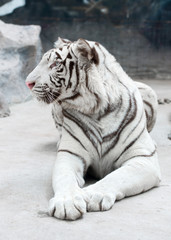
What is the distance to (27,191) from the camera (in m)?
2.43

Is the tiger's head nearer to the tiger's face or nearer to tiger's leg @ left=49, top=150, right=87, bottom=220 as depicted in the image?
the tiger's face

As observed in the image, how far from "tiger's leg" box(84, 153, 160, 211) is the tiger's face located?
527 mm

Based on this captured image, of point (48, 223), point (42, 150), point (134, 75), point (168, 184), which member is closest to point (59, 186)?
point (48, 223)

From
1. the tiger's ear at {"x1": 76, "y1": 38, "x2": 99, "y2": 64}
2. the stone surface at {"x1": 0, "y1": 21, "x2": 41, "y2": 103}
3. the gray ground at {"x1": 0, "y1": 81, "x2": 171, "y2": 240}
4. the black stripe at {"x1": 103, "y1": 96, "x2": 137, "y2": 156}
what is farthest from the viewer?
the stone surface at {"x1": 0, "y1": 21, "x2": 41, "y2": 103}

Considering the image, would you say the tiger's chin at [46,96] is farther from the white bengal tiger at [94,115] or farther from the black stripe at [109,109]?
the black stripe at [109,109]

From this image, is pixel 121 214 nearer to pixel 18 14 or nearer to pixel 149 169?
pixel 149 169

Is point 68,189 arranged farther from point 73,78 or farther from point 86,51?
point 86,51

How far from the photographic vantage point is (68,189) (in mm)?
2084

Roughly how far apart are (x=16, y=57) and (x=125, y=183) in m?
Result: 4.90

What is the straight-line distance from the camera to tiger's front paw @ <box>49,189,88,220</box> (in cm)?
191

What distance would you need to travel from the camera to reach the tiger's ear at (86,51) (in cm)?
240

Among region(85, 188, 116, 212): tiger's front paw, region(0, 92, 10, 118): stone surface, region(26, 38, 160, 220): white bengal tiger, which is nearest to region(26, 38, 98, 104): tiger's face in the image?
region(26, 38, 160, 220): white bengal tiger

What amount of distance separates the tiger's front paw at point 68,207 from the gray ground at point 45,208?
0.11ft

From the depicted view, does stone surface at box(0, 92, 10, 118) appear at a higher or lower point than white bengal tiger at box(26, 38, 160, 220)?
lower
